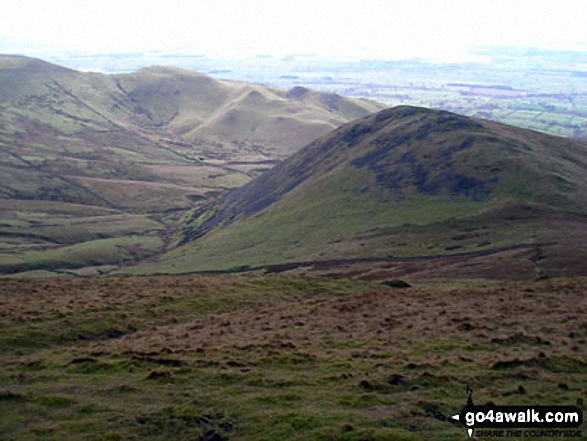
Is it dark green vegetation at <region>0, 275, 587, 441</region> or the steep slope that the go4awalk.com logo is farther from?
the steep slope

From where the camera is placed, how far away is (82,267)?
585ft

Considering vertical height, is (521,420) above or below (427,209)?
above

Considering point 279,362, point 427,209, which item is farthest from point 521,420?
point 427,209

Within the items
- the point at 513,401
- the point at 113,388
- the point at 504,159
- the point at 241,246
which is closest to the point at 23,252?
the point at 241,246

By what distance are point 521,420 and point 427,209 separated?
130 m

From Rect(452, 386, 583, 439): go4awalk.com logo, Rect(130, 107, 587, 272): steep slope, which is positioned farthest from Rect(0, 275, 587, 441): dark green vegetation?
Rect(130, 107, 587, 272): steep slope

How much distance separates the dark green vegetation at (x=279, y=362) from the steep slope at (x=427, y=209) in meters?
58.0

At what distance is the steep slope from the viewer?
125750 mm

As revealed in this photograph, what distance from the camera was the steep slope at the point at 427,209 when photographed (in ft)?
413

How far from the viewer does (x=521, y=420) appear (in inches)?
1051

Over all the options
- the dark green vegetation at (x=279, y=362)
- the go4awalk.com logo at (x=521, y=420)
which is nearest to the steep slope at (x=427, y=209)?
the dark green vegetation at (x=279, y=362)

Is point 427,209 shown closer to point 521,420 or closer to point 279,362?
point 279,362

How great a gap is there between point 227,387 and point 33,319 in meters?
24.7

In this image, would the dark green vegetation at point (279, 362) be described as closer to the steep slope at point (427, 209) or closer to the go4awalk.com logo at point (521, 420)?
the go4awalk.com logo at point (521, 420)
